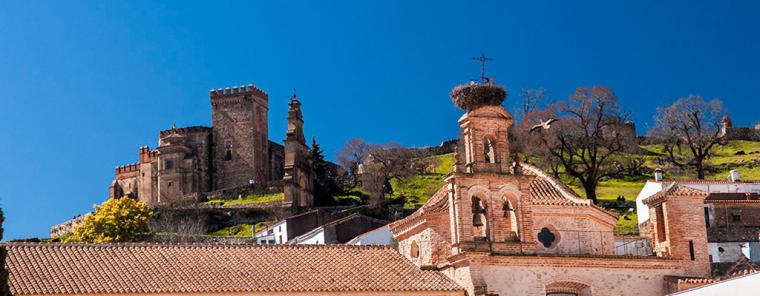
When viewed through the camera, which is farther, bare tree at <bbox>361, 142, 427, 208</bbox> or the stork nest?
bare tree at <bbox>361, 142, 427, 208</bbox>

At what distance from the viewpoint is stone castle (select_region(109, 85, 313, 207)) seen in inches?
3898

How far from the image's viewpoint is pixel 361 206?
85438 mm

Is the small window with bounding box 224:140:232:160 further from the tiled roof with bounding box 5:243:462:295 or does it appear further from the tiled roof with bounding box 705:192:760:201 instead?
the tiled roof with bounding box 5:243:462:295

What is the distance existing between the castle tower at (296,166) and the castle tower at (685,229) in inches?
2088

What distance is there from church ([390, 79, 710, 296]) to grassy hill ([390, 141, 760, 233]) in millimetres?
29486

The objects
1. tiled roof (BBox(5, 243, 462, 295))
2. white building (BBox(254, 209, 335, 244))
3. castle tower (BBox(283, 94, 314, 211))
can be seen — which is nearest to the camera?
tiled roof (BBox(5, 243, 462, 295))

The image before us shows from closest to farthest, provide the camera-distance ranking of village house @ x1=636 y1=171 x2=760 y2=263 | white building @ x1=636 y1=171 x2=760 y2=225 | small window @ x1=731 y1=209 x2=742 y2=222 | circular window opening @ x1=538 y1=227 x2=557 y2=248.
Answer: circular window opening @ x1=538 y1=227 x2=557 y2=248
village house @ x1=636 y1=171 x2=760 y2=263
small window @ x1=731 y1=209 x2=742 y2=222
white building @ x1=636 y1=171 x2=760 y2=225

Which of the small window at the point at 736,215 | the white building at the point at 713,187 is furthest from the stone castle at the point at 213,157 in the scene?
the small window at the point at 736,215

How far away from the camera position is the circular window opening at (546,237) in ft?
121

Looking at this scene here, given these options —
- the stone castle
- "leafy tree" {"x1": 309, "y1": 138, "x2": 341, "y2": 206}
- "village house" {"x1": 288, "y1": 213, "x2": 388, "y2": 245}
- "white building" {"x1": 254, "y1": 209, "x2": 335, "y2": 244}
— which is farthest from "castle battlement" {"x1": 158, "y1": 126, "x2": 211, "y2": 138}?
"village house" {"x1": 288, "y1": 213, "x2": 388, "y2": 245}

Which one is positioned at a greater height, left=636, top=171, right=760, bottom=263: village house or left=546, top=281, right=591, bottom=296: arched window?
left=636, top=171, right=760, bottom=263: village house

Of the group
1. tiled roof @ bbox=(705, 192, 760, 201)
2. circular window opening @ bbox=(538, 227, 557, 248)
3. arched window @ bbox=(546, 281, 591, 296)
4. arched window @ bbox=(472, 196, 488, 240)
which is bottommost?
arched window @ bbox=(546, 281, 591, 296)

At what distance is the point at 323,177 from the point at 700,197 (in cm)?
6176

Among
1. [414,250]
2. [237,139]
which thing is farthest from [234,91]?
[414,250]
